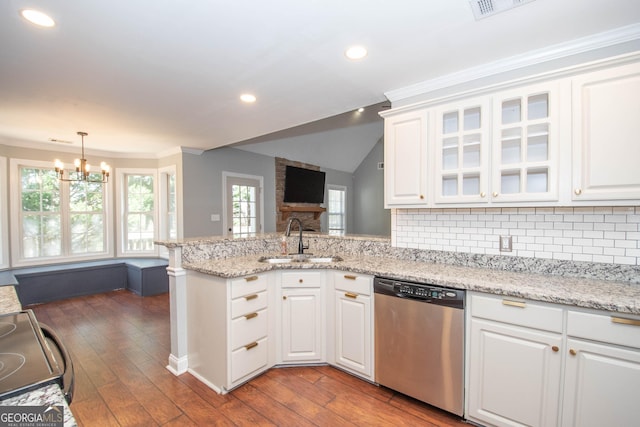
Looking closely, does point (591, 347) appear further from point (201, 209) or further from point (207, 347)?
point (201, 209)

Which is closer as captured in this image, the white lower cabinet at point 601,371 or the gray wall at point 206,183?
the white lower cabinet at point 601,371

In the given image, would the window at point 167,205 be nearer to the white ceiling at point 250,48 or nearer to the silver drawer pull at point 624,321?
the white ceiling at point 250,48

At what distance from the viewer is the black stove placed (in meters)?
0.73

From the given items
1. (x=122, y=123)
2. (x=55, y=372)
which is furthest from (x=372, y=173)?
(x=55, y=372)

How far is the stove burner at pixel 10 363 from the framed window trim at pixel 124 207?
16.8ft

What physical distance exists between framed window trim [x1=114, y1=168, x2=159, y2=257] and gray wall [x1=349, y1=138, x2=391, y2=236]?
4874mm

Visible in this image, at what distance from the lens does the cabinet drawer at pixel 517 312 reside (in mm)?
1568

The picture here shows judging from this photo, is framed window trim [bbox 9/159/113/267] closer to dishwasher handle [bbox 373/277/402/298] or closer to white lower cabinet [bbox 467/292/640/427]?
dishwasher handle [bbox 373/277/402/298]

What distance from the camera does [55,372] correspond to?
784 mm

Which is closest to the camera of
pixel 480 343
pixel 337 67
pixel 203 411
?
pixel 480 343

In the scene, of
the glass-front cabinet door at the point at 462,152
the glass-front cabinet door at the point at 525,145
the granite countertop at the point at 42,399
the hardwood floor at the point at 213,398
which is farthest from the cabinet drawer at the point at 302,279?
the granite countertop at the point at 42,399

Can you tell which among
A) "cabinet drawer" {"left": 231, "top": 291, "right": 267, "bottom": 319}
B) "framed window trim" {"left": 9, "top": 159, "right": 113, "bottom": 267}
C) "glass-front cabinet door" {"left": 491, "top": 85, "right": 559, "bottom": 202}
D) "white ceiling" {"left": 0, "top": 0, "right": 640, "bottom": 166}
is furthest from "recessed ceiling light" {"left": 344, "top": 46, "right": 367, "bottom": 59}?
"framed window trim" {"left": 9, "top": 159, "right": 113, "bottom": 267}

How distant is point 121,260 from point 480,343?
577cm

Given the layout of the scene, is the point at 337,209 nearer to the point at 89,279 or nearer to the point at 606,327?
the point at 89,279
